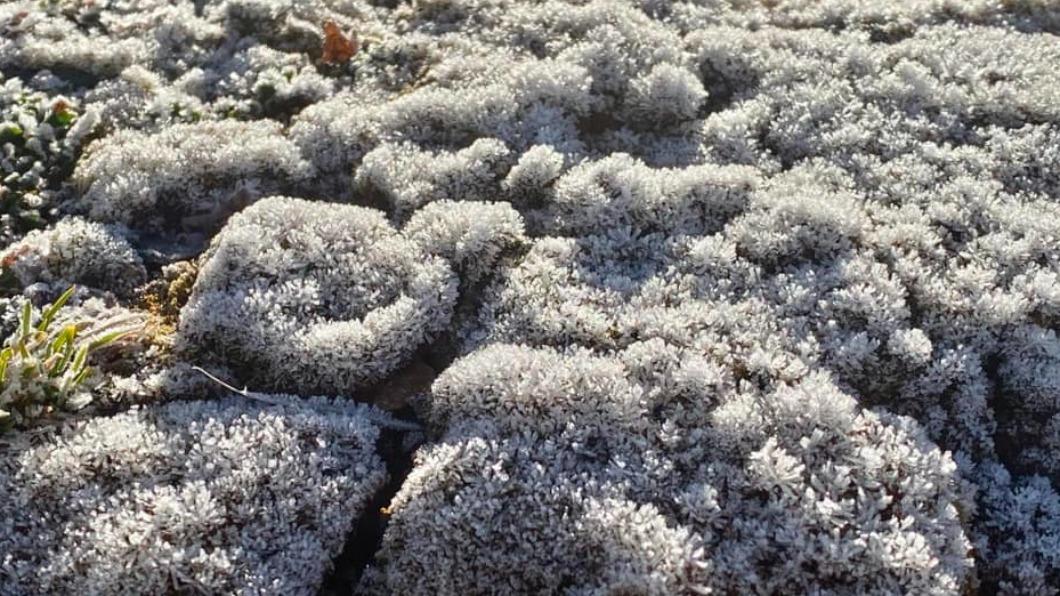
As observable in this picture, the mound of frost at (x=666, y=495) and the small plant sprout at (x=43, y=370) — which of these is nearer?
the mound of frost at (x=666, y=495)

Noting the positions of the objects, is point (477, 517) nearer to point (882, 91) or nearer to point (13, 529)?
point (13, 529)

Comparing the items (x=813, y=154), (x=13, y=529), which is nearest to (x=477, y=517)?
(x=13, y=529)

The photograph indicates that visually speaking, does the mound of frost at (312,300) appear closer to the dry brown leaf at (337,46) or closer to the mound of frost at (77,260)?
the mound of frost at (77,260)

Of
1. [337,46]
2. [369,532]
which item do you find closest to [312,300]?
[369,532]

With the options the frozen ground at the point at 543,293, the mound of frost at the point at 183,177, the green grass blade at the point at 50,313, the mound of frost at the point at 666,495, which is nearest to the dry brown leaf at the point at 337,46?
the frozen ground at the point at 543,293

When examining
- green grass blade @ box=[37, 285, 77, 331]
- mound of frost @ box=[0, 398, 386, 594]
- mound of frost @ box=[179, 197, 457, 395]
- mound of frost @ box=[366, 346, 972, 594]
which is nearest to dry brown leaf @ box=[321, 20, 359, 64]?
mound of frost @ box=[179, 197, 457, 395]

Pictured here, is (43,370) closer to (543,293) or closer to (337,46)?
(543,293)
